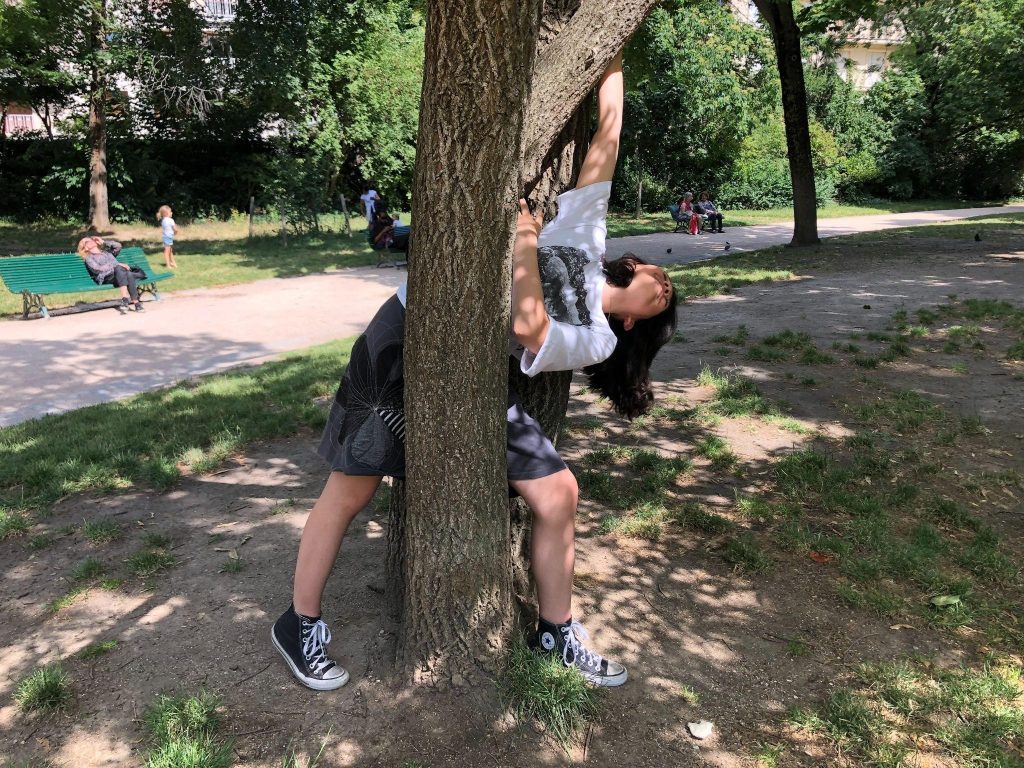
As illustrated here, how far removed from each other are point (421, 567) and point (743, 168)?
27.3 m

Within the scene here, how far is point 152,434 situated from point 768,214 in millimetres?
24223

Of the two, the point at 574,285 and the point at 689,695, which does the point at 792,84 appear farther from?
the point at 689,695

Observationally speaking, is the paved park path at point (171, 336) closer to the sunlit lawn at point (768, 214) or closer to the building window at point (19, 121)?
the sunlit lawn at point (768, 214)

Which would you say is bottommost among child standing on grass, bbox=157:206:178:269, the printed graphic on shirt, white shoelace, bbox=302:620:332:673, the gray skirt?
white shoelace, bbox=302:620:332:673

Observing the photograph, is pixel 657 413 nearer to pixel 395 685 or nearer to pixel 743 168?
pixel 395 685

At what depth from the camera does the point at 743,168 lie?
26828 millimetres

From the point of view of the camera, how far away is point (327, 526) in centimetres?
240

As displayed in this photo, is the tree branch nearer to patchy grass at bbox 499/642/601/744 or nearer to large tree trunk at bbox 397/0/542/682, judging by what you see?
large tree trunk at bbox 397/0/542/682

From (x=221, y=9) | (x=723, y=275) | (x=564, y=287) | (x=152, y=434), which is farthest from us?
(x=221, y=9)

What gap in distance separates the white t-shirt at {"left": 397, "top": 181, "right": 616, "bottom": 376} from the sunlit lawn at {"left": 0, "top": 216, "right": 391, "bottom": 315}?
9.83 meters

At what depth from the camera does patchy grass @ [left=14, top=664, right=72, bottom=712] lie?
7.67 ft

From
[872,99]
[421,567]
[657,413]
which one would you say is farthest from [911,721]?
[872,99]

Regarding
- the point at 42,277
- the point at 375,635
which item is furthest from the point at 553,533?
the point at 42,277

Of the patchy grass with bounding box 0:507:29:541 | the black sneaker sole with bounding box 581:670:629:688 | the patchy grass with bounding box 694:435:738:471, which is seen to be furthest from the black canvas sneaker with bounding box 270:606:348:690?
the patchy grass with bounding box 694:435:738:471
